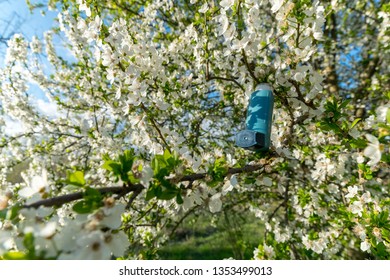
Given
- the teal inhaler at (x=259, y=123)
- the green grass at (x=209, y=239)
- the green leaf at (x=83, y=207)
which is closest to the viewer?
the green leaf at (x=83, y=207)

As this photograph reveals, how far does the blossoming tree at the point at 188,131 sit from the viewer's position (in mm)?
1056

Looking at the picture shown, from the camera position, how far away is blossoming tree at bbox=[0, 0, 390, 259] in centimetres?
106

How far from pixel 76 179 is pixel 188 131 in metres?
3.00

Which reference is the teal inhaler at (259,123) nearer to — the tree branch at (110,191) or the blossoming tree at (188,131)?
the blossoming tree at (188,131)

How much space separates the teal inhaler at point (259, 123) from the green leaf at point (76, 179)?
889mm

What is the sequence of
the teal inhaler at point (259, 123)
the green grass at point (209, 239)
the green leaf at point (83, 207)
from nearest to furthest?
the green leaf at point (83, 207) → the teal inhaler at point (259, 123) → the green grass at point (209, 239)

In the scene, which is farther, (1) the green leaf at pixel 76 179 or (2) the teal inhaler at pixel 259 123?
(2) the teal inhaler at pixel 259 123

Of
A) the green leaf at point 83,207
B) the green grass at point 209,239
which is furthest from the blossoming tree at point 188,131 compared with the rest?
the green grass at point 209,239

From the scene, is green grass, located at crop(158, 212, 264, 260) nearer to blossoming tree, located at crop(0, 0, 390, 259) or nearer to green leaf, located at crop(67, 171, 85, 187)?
blossoming tree, located at crop(0, 0, 390, 259)

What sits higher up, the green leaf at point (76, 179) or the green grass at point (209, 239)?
the green leaf at point (76, 179)

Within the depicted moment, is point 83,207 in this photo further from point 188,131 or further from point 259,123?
point 188,131

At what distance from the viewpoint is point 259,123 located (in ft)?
5.53

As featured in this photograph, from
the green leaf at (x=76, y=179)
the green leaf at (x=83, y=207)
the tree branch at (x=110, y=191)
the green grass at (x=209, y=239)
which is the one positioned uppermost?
the green leaf at (x=76, y=179)

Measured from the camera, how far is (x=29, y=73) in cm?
473
